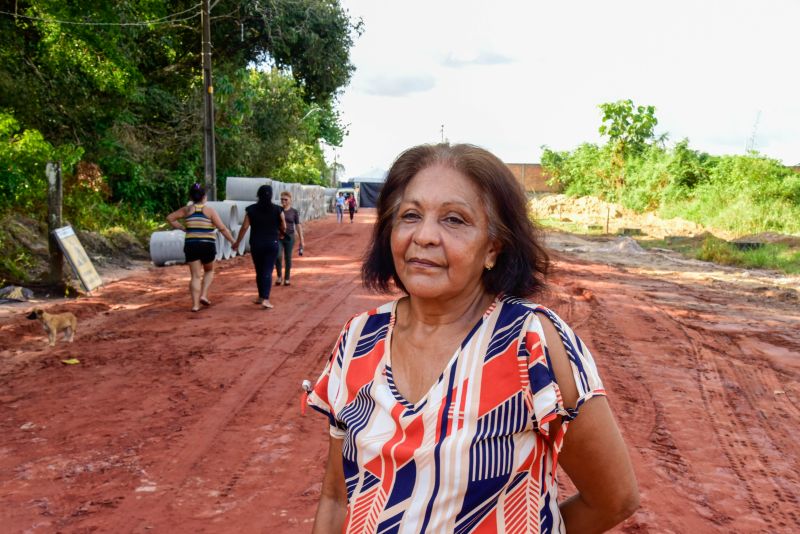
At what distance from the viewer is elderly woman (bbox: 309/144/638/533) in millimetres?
1623

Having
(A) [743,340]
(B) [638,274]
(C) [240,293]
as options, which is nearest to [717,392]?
(A) [743,340]

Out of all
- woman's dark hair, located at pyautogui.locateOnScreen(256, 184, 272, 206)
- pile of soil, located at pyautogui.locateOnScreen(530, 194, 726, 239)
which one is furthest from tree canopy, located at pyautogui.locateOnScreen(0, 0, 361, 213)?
pile of soil, located at pyautogui.locateOnScreen(530, 194, 726, 239)

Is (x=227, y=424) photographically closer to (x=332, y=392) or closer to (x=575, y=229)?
(x=332, y=392)

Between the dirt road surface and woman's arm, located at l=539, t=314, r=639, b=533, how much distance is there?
226 cm

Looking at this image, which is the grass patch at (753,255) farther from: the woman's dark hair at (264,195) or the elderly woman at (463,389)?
the elderly woman at (463,389)

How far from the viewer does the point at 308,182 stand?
49281mm

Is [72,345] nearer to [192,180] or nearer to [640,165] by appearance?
[192,180]

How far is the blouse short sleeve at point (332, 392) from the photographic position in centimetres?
191

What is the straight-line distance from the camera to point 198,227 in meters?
10.6

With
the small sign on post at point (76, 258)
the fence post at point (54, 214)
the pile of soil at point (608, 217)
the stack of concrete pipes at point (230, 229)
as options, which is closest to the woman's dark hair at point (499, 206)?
the stack of concrete pipes at point (230, 229)

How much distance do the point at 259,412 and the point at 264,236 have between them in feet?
17.7

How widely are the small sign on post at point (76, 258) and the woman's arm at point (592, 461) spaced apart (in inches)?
467

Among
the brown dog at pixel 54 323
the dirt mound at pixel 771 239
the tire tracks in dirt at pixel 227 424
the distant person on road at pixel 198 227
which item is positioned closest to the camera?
the tire tracks in dirt at pixel 227 424

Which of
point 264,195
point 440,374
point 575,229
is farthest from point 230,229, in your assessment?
point 440,374
